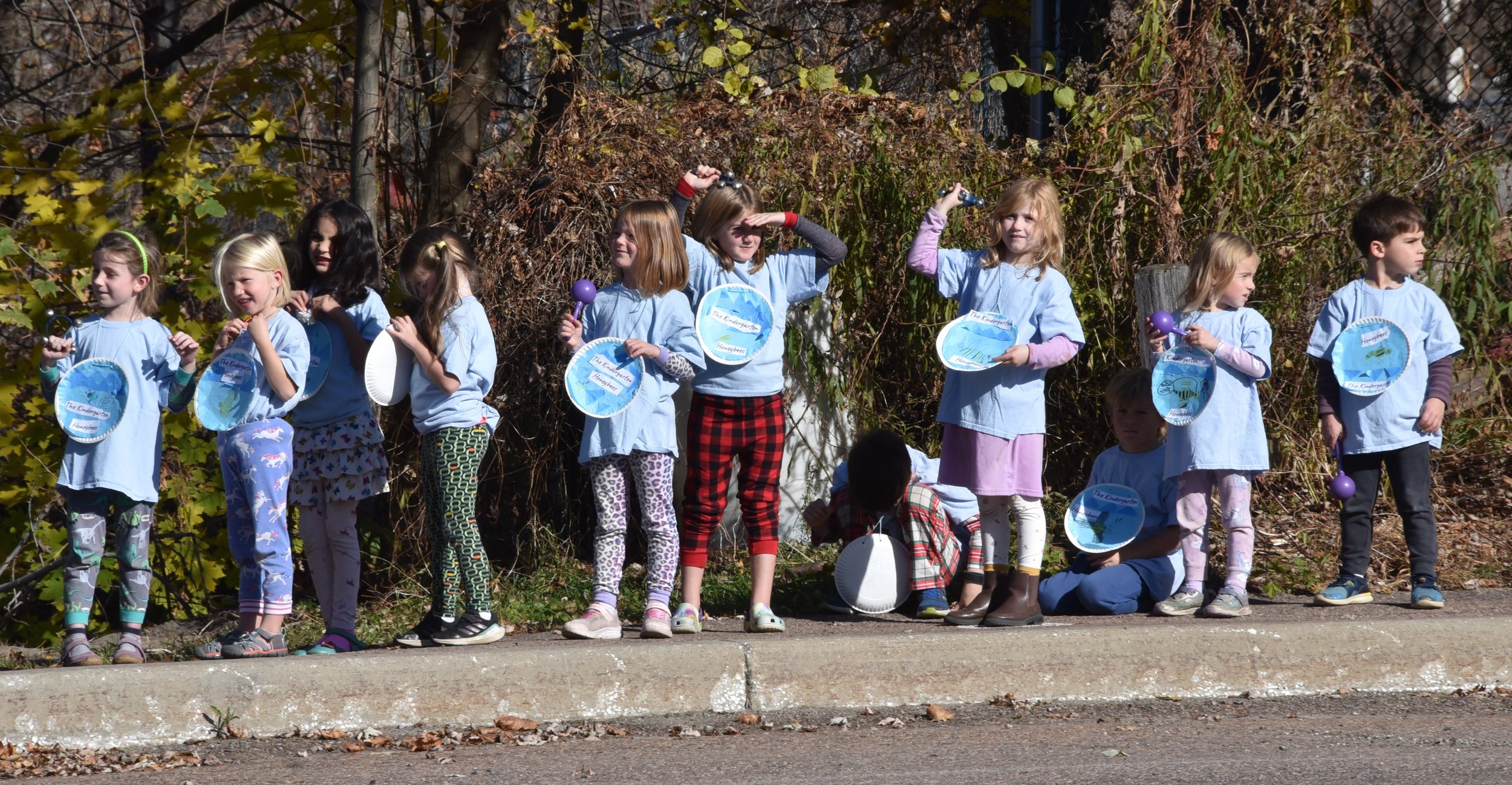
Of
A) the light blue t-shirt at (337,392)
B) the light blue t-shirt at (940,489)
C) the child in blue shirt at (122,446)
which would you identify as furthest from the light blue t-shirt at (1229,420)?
the child in blue shirt at (122,446)

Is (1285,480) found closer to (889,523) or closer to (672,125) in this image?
(889,523)

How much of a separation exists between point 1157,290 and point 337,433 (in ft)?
9.92

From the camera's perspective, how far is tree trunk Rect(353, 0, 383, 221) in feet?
17.4

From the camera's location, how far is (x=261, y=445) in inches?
165

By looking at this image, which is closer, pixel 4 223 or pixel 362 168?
pixel 362 168

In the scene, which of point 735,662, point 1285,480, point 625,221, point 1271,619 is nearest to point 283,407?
point 625,221

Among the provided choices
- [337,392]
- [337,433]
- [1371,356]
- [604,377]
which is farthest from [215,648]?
[1371,356]

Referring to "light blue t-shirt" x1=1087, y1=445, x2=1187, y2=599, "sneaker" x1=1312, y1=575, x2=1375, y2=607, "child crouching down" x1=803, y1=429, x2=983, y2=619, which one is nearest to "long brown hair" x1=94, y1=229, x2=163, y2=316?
"child crouching down" x1=803, y1=429, x2=983, y2=619

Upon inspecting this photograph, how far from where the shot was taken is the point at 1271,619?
→ 4434 mm

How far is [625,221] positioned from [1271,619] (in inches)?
95.5

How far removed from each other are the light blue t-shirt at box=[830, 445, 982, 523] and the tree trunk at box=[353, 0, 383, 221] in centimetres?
206

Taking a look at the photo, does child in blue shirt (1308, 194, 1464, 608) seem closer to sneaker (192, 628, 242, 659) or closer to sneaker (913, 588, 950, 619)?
sneaker (913, 588, 950, 619)

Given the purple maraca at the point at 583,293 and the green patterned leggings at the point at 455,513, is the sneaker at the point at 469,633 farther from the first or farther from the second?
the purple maraca at the point at 583,293

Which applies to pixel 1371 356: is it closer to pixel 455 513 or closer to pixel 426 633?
pixel 455 513
